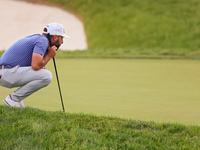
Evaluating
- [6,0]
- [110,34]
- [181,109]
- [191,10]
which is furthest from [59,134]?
[6,0]

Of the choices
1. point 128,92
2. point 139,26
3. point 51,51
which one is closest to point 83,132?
point 51,51

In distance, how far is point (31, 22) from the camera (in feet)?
51.2

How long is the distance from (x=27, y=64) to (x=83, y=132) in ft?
3.86

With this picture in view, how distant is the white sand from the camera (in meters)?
14.6

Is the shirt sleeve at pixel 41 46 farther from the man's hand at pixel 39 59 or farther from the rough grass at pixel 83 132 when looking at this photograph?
the rough grass at pixel 83 132

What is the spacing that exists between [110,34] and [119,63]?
4.45m

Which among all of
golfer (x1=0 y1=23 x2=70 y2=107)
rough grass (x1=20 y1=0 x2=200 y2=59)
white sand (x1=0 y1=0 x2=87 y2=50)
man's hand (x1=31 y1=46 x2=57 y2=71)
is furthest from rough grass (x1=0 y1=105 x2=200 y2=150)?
white sand (x1=0 y1=0 x2=87 y2=50)

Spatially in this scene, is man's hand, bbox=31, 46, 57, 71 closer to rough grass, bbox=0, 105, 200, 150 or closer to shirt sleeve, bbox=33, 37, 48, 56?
shirt sleeve, bbox=33, 37, 48, 56

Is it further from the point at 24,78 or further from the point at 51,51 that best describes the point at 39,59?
the point at 24,78

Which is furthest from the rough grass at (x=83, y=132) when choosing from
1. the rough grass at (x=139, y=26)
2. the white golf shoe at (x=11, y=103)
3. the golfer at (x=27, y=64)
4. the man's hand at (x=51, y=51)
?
the rough grass at (x=139, y=26)

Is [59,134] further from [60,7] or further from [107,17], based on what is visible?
[60,7]

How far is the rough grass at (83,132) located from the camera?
3441 mm

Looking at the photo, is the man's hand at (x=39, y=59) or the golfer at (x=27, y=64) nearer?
the man's hand at (x=39, y=59)

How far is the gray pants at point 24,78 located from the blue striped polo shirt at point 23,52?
0.08 meters
